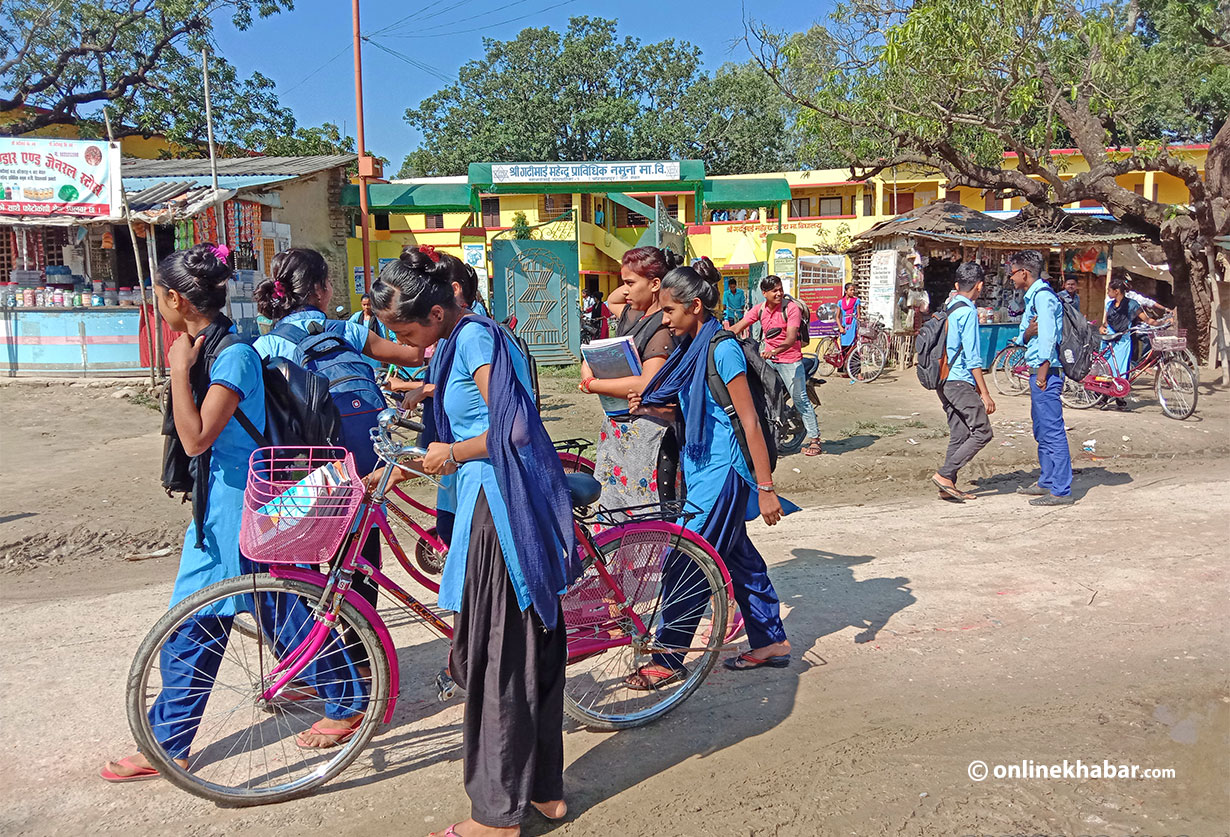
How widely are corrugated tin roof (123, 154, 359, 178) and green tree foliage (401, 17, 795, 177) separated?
21020 millimetres

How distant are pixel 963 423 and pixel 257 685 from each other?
5.64m

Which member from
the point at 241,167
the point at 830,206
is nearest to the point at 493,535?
the point at 241,167

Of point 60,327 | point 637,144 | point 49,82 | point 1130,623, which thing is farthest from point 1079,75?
point 637,144

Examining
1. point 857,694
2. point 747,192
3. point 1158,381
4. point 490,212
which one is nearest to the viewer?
point 857,694

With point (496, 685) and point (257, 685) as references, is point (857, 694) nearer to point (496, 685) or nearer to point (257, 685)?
point (496, 685)

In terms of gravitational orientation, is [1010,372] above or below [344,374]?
below

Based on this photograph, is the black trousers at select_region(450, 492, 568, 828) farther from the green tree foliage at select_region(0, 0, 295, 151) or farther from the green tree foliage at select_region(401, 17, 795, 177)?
the green tree foliage at select_region(401, 17, 795, 177)

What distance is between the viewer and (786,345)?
28.4ft

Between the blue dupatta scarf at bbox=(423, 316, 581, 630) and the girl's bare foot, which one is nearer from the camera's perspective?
the blue dupatta scarf at bbox=(423, 316, 581, 630)

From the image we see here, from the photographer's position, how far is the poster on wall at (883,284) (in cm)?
1767

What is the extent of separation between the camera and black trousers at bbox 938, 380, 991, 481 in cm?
685

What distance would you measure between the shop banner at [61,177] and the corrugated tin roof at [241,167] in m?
4.51

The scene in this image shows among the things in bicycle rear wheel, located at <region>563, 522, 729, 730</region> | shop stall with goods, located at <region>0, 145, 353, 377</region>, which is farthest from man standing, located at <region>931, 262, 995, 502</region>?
shop stall with goods, located at <region>0, 145, 353, 377</region>

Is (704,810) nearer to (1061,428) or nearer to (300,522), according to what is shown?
(300,522)
